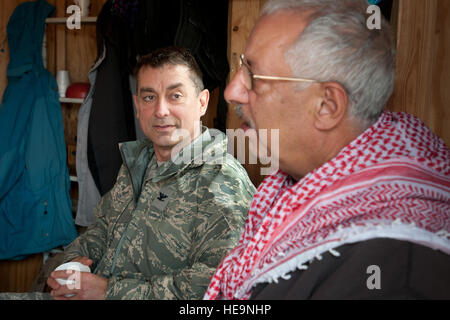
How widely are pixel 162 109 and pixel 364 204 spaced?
1.05m

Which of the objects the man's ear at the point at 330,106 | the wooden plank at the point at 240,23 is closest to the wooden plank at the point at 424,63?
the man's ear at the point at 330,106

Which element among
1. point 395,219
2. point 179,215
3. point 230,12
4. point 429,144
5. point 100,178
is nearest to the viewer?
point 395,219

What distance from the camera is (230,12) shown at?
2.13 metres

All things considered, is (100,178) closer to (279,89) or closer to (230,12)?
(230,12)

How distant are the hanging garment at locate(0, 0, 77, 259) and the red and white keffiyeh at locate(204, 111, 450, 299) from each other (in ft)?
7.01

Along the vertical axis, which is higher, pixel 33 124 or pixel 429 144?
pixel 429 144

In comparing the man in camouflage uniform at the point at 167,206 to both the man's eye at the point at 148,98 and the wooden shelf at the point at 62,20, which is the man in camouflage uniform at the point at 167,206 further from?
the wooden shelf at the point at 62,20

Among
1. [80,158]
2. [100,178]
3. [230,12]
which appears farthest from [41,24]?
[230,12]

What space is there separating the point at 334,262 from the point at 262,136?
1.06 ft

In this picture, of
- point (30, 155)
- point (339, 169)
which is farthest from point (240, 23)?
point (30, 155)

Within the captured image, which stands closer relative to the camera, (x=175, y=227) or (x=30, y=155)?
(x=175, y=227)

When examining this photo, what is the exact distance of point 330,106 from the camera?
806 mm

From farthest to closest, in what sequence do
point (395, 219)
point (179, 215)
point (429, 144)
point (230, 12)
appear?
point (230, 12) < point (179, 215) < point (429, 144) < point (395, 219)

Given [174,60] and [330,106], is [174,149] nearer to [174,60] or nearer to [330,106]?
[174,60]
